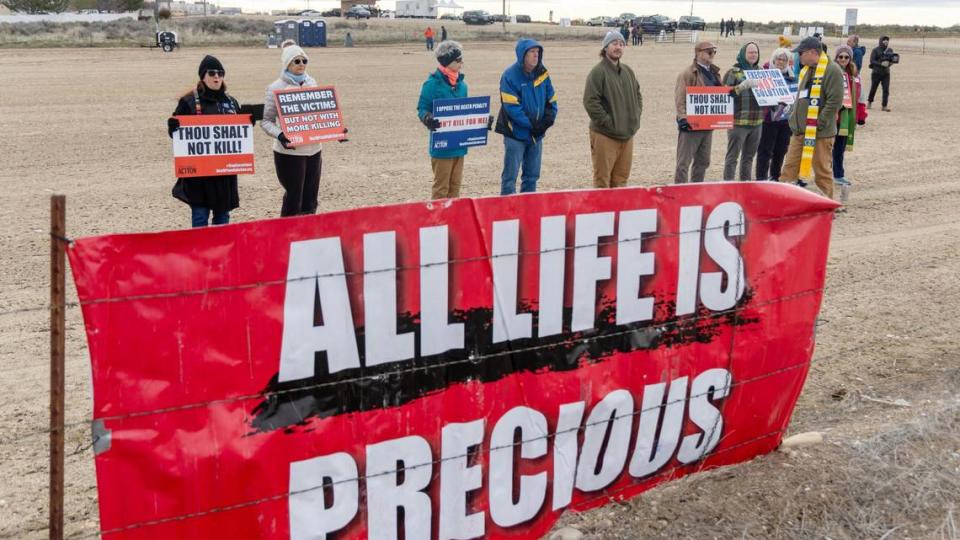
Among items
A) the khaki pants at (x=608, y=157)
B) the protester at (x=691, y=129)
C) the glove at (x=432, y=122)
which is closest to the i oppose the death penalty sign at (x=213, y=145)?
the glove at (x=432, y=122)

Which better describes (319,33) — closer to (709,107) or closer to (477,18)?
(477,18)

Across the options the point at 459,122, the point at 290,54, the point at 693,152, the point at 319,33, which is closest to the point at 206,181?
the point at 290,54

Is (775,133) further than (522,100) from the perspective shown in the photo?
Yes

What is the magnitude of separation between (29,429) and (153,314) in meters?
2.52

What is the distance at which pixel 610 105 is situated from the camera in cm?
920

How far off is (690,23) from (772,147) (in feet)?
236

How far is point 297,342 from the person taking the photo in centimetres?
321

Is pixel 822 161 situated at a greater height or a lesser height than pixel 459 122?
lesser

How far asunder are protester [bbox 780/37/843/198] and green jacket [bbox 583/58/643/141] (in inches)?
90.5

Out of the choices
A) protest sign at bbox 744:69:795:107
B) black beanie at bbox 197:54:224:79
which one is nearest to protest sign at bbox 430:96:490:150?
black beanie at bbox 197:54:224:79

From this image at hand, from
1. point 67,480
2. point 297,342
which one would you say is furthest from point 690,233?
point 67,480

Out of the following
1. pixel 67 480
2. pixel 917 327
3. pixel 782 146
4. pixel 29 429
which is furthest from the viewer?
pixel 782 146

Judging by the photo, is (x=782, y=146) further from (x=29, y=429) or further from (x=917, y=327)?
(x=29, y=429)

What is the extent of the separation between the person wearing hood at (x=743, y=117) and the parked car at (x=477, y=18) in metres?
76.4
